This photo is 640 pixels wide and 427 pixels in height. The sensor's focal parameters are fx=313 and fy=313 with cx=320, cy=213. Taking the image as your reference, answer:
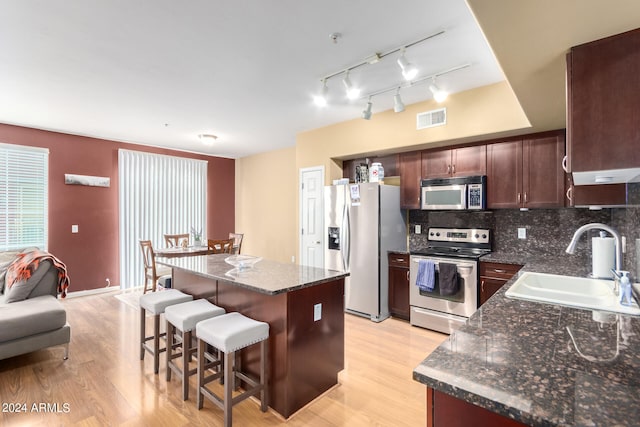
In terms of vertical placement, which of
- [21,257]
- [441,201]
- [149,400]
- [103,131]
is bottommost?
[149,400]

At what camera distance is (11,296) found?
2980 mm

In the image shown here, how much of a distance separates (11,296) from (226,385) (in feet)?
8.54

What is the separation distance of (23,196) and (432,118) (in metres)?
5.84

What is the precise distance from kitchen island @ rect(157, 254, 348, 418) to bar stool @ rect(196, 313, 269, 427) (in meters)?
0.09

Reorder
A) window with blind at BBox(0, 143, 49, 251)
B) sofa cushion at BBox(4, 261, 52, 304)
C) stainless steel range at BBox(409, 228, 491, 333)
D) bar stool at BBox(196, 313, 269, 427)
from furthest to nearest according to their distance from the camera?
window with blind at BBox(0, 143, 49, 251)
stainless steel range at BBox(409, 228, 491, 333)
sofa cushion at BBox(4, 261, 52, 304)
bar stool at BBox(196, 313, 269, 427)

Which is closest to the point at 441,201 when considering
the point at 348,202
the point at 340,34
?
the point at 348,202

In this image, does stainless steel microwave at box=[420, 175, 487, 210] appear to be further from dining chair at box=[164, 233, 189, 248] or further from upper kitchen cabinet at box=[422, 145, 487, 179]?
dining chair at box=[164, 233, 189, 248]

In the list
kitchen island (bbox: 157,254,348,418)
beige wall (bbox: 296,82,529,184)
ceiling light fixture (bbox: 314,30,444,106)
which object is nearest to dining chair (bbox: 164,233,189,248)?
beige wall (bbox: 296,82,529,184)

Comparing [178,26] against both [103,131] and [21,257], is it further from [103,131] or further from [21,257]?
[103,131]

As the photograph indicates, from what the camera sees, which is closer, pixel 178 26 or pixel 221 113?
pixel 178 26

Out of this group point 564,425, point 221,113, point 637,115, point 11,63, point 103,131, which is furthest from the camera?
point 103,131

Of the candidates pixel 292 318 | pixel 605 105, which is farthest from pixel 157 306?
pixel 605 105

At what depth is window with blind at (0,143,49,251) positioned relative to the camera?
449cm

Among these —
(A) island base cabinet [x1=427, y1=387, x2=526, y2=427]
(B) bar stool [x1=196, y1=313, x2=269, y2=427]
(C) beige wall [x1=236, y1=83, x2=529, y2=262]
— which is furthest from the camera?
(C) beige wall [x1=236, y1=83, x2=529, y2=262]
